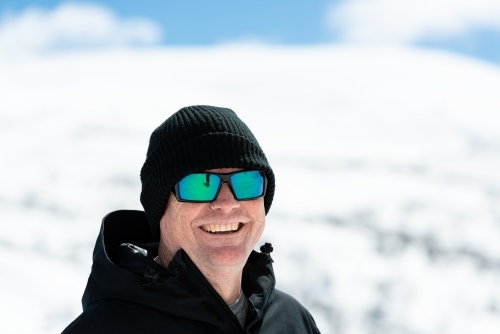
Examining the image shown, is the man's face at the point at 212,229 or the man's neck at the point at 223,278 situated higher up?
the man's face at the point at 212,229

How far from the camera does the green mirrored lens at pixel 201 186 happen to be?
2.10m

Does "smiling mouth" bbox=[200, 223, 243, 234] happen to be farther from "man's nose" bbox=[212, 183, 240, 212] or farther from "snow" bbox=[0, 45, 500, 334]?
"snow" bbox=[0, 45, 500, 334]

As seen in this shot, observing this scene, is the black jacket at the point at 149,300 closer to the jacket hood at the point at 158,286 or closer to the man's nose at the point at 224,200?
the jacket hood at the point at 158,286

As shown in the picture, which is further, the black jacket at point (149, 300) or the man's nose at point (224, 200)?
the man's nose at point (224, 200)

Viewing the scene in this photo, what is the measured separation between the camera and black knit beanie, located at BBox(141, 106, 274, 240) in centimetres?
208

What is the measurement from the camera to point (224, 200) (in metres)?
2.12

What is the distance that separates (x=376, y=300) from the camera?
660 centimetres

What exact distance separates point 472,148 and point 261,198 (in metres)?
11.0

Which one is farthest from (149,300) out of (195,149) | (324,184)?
(324,184)

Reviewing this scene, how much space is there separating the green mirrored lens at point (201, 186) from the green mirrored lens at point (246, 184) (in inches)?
2.6

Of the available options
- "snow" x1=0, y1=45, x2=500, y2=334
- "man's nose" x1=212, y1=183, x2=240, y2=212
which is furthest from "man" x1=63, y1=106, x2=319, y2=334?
"snow" x1=0, y1=45, x2=500, y2=334

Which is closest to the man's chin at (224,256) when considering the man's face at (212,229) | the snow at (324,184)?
the man's face at (212,229)

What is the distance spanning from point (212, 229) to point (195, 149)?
11.5 inches

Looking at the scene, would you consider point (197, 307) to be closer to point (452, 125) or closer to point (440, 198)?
point (440, 198)
